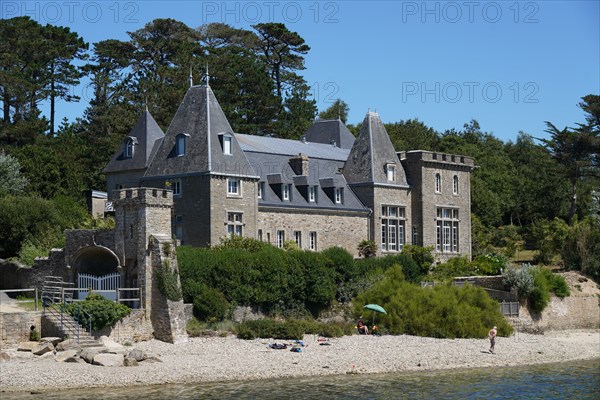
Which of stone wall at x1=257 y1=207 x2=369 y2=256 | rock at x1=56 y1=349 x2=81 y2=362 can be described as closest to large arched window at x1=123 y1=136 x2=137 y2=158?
stone wall at x1=257 y1=207 x2=369 y2=256

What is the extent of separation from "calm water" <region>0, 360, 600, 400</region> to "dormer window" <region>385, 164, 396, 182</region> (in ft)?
65.6

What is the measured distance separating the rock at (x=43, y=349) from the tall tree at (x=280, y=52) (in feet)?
162

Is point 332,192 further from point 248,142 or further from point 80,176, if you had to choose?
point 80,176

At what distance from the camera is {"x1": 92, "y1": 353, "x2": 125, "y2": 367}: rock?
33844 millimetres

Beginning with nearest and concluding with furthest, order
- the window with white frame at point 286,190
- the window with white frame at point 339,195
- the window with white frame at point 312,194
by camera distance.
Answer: the window with white frame at point 286,190, the window with white frame at point 312,194, the window with white frame at point 339,195

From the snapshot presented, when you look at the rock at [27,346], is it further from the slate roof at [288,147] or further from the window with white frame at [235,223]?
the slate roof at [288,147]

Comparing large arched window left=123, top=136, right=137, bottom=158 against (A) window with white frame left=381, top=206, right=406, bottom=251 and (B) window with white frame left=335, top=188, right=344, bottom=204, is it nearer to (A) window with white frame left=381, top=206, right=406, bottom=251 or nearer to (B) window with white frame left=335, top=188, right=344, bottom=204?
(B) window with white frame left=335, top=188, right=344, bottom=204

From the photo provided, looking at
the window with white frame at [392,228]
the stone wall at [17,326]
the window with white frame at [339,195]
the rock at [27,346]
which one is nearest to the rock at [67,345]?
the rock at [27,346]

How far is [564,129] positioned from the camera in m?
68.7

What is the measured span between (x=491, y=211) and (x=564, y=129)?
1113cm

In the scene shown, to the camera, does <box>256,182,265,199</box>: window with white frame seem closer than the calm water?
No

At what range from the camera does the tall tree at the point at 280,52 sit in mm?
82750

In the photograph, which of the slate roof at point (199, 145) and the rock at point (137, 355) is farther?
the slate roof at point (199, 145)

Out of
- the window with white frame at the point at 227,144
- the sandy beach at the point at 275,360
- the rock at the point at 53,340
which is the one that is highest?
the window with white frame at the point at 227,144
